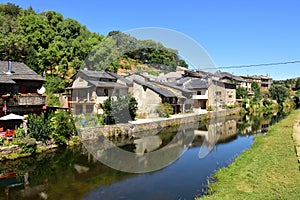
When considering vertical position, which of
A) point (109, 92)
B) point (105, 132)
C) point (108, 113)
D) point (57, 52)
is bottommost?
point (105, 132)

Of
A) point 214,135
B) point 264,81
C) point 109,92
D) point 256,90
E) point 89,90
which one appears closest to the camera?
point 214,135

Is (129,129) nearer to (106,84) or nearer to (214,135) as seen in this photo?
(106,84)

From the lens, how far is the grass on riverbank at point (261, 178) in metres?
9.12

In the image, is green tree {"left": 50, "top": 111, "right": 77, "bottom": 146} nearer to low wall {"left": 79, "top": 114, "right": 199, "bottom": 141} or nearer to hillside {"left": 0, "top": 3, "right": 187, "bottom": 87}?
low wall {"left": 79, "top": 114, "right": 199, "bottom": 141}

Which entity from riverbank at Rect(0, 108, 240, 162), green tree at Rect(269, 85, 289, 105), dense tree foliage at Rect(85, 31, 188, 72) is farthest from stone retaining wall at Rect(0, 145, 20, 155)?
green tree at Rect(269, 85, 289, 105)

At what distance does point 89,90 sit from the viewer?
28.2m

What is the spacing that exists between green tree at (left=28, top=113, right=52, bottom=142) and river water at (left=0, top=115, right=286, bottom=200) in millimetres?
1283

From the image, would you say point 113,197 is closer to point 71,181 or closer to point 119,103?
point 71,181

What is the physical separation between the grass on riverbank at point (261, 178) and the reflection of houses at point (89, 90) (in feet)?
57.7

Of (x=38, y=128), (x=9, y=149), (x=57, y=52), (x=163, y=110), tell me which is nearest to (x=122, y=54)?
(x=163, y=110)

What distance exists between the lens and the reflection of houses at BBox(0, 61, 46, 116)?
17.5m

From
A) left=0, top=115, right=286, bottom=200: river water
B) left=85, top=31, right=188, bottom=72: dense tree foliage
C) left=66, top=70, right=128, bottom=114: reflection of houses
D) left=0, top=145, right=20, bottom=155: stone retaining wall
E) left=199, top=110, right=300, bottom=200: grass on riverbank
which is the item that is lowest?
left=0, top=115, right=286, bottom=200: river water

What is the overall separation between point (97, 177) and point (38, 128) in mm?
6408

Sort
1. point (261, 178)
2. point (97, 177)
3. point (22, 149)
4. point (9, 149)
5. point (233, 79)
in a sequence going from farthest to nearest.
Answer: point (233, 79) → point (22, 149) → point (9, 149) → point (97, 177) → point (261, 178)
